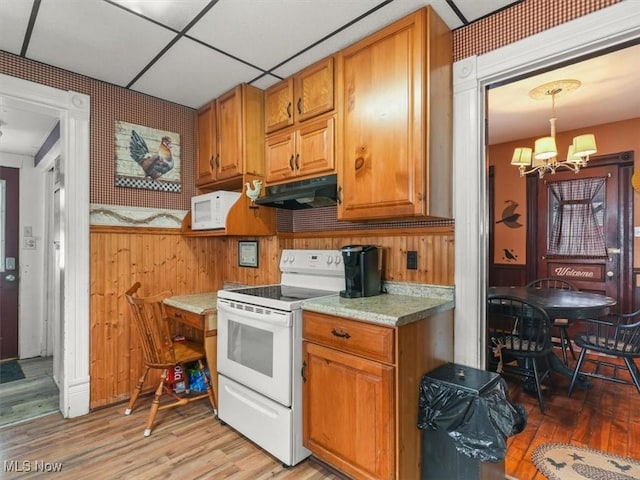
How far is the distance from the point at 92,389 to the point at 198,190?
1741mm

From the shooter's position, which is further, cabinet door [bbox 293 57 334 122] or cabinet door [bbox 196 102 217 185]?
cabinet door [bbox 196 102 217 185]

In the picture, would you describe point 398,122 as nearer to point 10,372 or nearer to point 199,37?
point 199,37

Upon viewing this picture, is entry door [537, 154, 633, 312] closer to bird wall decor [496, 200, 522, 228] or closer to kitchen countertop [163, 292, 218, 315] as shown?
bird wall decor [496, 200, 522, 228]

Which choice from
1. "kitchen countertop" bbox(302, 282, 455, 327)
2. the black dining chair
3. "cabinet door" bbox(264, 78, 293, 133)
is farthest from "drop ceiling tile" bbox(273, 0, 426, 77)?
the black dining chair

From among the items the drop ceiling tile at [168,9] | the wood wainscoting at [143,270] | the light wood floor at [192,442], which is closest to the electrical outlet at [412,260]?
the wood wainscoting at [143,270]

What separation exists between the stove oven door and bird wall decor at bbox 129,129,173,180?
1.33 metres

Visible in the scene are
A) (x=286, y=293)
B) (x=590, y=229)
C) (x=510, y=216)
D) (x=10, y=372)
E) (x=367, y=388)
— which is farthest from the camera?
(x=510, y=216)

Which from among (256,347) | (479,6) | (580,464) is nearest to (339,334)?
(256,347)

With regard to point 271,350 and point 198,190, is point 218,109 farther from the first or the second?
point 271,350

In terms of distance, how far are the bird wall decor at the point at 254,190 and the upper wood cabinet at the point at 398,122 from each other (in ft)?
2.49

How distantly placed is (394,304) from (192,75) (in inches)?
82.9

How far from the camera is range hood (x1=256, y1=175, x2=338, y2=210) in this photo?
224 cm

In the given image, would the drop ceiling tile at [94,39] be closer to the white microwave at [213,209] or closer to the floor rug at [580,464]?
the white microwave at [213,209]

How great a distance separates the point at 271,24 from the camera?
196cm
